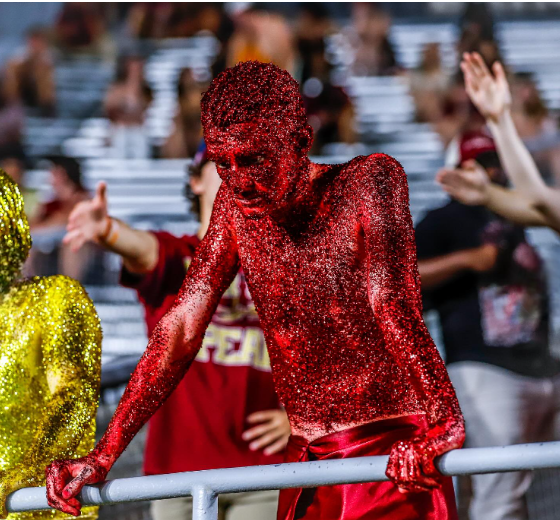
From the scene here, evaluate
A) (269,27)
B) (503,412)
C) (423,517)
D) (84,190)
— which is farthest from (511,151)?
(423,517)

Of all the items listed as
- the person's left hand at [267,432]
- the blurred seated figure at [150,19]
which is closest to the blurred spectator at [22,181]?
the blurred seated figure at [150,19]

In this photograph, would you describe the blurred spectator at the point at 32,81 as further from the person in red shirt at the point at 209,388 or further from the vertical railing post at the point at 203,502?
the vertical railing post at the point at 203,502

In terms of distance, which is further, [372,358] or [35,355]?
[35,355]

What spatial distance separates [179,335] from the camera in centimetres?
127

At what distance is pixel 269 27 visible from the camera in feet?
10.4

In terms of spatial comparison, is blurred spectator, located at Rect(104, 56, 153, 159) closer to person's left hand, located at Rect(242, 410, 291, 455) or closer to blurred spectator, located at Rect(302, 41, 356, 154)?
blurred spectator, located at Rect(302, 41, 356, 154)

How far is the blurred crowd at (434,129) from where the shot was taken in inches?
97.7

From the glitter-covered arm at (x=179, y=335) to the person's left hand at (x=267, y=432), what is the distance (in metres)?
0.62

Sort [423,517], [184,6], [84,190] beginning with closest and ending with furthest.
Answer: [423,517] → [84,190] → [184,6]

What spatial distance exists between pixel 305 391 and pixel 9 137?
2288mm

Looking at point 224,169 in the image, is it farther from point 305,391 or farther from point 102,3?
point 102,3

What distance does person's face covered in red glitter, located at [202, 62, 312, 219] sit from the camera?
1.12 meters

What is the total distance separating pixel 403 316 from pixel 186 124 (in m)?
2.19

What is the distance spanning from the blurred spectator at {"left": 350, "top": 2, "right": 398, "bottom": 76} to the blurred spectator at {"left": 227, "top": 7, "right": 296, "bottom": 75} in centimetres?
21
